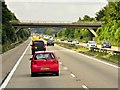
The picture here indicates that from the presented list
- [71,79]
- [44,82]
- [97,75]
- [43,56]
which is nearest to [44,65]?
[43,56]

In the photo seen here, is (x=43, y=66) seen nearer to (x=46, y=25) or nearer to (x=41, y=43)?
(x=41, y=43)

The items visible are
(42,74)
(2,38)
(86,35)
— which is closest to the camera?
(42,74)

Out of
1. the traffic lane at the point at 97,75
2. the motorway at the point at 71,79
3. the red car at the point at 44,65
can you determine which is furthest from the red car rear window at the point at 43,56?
the traffic lane at the point at 97,75

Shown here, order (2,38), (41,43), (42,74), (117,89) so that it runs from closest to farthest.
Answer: (117,89) → (42,74) → (41,43) → (2,38)

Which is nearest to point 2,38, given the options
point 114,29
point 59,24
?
point 114,29

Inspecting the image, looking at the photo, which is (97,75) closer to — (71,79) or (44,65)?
(71,79)

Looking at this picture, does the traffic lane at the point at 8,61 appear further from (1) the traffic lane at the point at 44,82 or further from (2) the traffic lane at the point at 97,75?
(2) the traffic lane at the point at 97,75

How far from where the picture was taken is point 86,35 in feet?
597

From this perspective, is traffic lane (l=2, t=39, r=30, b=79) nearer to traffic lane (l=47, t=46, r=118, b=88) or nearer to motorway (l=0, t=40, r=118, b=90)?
motorway (l=0, t=40, r=118, b=90)

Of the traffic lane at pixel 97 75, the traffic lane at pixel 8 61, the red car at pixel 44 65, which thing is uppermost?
the red car at pixel 44 65

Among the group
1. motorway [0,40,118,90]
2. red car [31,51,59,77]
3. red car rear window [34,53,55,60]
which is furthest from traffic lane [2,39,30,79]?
red car rear window [34,53,55,60]

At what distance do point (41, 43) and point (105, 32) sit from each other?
254 feet

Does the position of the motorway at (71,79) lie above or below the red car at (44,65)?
below

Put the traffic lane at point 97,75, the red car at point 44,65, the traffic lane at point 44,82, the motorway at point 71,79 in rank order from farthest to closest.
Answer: the red car at point 44,65, the traffic lane at point 97,75, the motorway at point 71,79, the traffic lane at point 44,82
